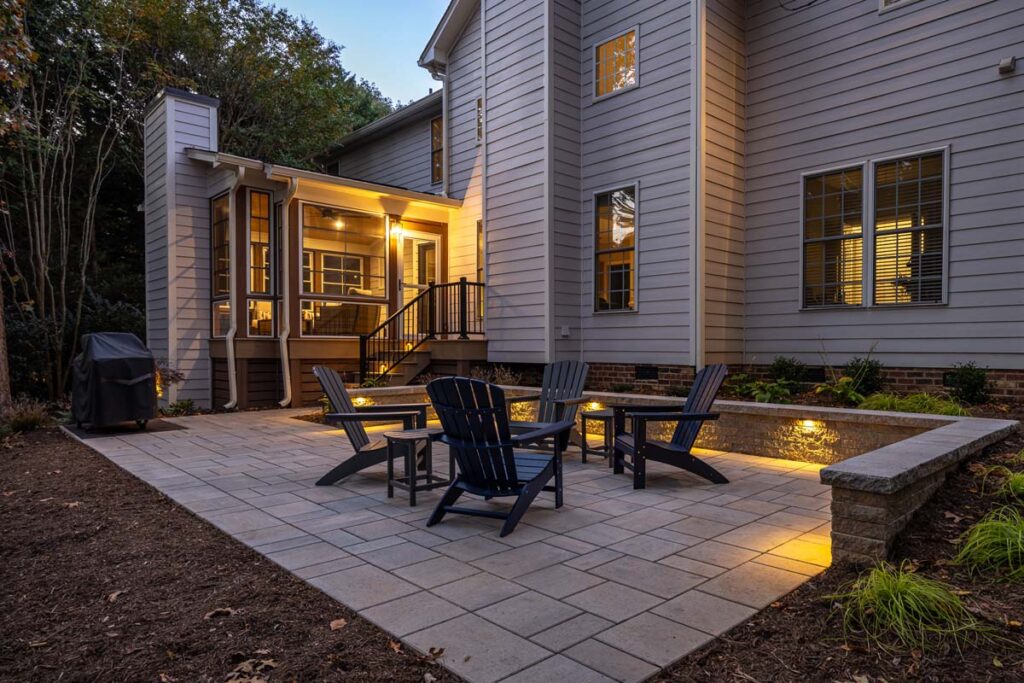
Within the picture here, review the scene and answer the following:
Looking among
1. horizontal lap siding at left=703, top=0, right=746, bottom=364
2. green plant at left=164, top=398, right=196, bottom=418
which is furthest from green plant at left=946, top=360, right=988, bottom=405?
green plant at left=164, top=398, right=196, bottom=418

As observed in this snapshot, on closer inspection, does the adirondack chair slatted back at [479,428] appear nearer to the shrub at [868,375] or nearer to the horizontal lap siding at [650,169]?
the horizontal lap siding at [650,169]

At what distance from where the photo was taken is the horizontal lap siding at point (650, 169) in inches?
315

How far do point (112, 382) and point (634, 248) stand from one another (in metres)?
6.53

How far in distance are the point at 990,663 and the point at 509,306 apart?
766cm

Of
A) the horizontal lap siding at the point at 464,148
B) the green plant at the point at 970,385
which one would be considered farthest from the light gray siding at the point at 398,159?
the green plant at the point at 970,385

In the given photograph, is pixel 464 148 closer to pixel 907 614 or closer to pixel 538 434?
pixel 538 434

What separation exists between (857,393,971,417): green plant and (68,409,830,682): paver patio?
1.10 meters

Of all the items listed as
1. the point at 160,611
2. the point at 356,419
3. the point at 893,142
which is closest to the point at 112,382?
the point at 356,419

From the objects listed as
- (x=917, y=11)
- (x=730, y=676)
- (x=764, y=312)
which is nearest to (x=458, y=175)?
(x=764, y=312)

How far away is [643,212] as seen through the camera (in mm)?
8445

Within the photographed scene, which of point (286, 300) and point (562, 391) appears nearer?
point (562, 391)

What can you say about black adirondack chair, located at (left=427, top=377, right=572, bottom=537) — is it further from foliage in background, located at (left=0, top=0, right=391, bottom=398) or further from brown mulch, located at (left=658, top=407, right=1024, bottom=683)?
foliage in background, located at (left=0, top=0, right=391, bottom=398)

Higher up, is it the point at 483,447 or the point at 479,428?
the point at 479,428

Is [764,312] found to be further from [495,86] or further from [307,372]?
[307,372]
